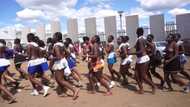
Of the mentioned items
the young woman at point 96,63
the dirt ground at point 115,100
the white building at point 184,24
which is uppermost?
the white building at point 184,24

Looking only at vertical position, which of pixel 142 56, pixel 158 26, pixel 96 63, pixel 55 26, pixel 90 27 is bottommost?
pixel 96 63

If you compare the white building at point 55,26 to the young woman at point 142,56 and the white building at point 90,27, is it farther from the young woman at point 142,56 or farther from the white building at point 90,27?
the young woman at point 142,56

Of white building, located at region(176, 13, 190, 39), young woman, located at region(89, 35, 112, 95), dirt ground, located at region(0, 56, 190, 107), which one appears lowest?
dirt ground, located at region(0, 56, 190, 107)

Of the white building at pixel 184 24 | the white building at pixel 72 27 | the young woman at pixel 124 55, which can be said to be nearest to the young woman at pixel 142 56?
the young woman at pixel 124 55

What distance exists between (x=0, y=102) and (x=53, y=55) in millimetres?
1884

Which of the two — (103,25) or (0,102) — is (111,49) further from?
(103,25)

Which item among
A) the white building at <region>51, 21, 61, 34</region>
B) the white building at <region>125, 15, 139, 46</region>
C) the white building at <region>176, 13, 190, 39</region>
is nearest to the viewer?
the white building at <region>176, 13, 190, 39</region>

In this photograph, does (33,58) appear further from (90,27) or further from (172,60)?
(90,27)

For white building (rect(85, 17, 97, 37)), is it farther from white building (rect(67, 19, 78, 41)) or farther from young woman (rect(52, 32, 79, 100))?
young woman (rect(52, 32, 79, 100))

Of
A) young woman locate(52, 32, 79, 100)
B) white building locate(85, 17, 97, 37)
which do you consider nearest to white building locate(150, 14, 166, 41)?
white building locate(85, 17, 97, 37)

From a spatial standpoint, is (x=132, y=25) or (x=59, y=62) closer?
(x=59, y=62)

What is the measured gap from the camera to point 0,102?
8336 millimetres

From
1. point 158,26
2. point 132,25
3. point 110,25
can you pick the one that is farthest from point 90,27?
point 158,26

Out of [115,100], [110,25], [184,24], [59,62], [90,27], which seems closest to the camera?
[115,100]
